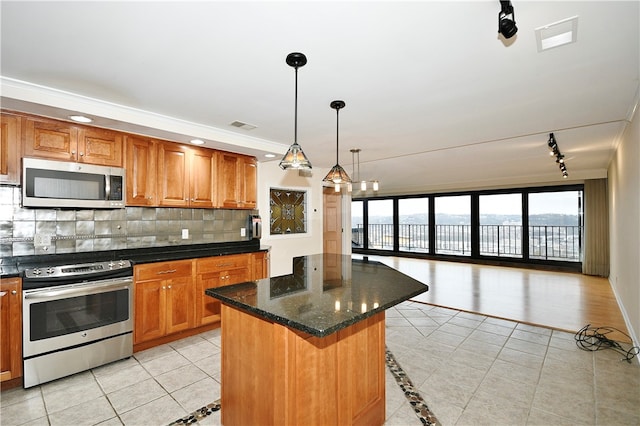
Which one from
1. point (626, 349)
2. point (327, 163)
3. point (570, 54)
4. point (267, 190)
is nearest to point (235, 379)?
point (570, 54)

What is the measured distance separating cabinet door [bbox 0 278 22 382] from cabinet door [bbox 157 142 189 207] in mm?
1445

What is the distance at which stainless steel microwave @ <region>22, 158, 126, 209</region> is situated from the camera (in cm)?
268

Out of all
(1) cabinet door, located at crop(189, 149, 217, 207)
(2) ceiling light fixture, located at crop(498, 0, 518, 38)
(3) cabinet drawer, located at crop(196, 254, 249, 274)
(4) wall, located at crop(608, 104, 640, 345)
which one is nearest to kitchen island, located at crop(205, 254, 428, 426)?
(2) ceiling light fixture, located at crop(498, 0, 518, 38)

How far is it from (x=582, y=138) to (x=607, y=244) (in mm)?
4255

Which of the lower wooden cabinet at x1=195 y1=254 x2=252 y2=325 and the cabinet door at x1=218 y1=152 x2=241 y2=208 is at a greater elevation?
the cabinet door at x1=218 y1=152 x2=241 y2=208

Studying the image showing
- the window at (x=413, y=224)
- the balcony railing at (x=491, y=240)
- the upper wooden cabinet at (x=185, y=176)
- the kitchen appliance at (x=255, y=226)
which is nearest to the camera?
the upper wooden cabinet at (x=185, y=176)

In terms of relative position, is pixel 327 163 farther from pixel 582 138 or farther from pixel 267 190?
pixel 582 138

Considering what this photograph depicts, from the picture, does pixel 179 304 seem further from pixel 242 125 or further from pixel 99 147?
pixel 242 125

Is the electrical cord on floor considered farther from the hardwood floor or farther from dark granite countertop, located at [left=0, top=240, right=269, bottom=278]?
dark granite countertop, located at [left=0, top=240, right=269, bottom=278]

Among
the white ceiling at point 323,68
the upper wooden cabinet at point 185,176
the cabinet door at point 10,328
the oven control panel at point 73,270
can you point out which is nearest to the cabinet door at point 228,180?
the upper wooden cabinet at point 185,176

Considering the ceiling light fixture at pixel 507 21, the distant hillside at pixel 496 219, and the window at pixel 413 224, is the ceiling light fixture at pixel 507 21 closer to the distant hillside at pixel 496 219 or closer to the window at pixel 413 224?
the distant hillside at pixel 496 219

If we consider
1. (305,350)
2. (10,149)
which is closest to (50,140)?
(10,149)

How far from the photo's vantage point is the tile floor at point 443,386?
2104 millimetres

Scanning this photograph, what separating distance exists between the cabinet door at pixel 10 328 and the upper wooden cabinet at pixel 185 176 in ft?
4.74
